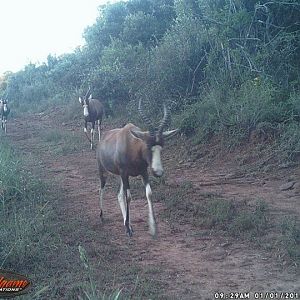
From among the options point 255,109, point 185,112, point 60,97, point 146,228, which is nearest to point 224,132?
point 255,109

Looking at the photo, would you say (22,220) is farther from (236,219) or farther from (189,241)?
(236,219)

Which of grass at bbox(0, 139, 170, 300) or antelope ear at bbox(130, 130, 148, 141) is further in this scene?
antelope ear at bbox(130, 130, 148, 141)

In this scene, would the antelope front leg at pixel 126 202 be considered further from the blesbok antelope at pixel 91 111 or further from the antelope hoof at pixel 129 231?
the blesbok antelope at pixel 91 111

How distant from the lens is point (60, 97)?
29000 millimetres

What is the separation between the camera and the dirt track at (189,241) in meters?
5.32

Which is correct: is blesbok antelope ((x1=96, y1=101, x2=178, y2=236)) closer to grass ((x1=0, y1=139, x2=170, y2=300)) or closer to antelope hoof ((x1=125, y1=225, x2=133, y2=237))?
antelope hoof ((x1=125, y1=225, x2=133, y2=237))

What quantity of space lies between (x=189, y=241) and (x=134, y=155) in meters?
1.69

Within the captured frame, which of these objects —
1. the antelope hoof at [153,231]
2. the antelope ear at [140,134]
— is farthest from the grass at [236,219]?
the antelope ear at [140,134]

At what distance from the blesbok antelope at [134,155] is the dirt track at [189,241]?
0.40m

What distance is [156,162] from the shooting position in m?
6.88

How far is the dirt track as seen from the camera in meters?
5.32

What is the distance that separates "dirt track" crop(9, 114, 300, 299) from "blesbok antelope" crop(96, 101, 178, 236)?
1.31ft

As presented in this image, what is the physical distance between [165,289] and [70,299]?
1105 mm

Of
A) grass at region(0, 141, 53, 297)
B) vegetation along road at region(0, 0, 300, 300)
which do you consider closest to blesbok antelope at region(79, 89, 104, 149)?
vegetation along road at region(0, 0, 300, 300)
